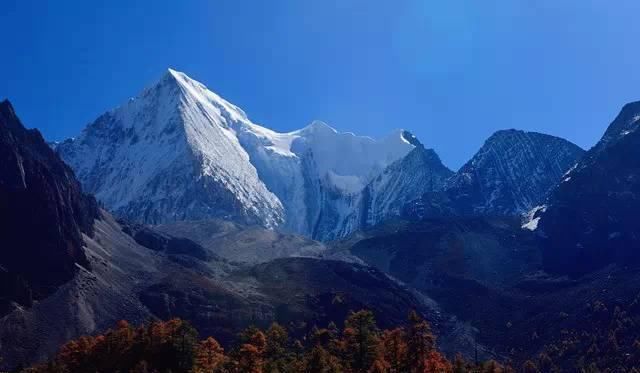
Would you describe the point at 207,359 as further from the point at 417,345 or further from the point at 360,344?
the point at 417,345

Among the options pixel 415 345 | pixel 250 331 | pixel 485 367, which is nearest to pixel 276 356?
pixel 250 331

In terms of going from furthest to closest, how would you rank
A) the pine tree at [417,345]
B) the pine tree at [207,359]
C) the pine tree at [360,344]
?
1. the pine tree at [360,344]
2. the pine tree at [207,359]
3. the pine tree at [417,345]

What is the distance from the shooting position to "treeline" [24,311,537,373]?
153 metres

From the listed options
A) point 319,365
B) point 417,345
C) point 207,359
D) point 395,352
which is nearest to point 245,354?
point 319,365

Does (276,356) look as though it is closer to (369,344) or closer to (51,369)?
(369,344)

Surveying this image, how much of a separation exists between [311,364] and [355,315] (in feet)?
86.5

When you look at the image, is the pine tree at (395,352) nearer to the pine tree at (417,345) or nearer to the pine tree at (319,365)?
the pine tree at (417,345)

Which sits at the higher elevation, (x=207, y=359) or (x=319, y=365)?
(x=207, y=359)

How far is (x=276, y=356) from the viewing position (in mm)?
168250

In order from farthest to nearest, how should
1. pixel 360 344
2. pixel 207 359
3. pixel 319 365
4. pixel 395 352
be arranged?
pixel 207 359 < pixel 360 344 < pixel 395 352 < pixel 319 365

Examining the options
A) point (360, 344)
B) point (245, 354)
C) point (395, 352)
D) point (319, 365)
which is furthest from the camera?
point (360, 344)

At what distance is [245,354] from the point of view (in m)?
150

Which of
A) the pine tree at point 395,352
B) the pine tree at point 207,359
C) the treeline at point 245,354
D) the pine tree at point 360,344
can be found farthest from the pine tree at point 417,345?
the pine tree at point 207,359

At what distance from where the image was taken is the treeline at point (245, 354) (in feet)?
501
